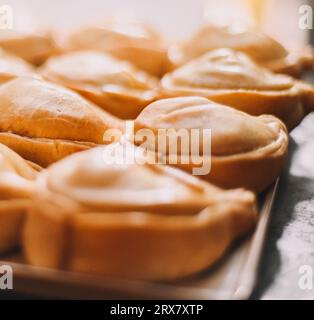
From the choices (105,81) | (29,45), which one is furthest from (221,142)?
(29,45)

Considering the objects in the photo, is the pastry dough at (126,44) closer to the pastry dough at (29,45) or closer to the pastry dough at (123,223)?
the pastry dough at (29,45)

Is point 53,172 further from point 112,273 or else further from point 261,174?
point 261,174

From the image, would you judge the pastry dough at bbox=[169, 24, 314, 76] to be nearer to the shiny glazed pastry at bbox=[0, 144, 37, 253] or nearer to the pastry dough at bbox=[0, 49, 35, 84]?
the pastry dough at bbox=[0, 49, 35, 84]

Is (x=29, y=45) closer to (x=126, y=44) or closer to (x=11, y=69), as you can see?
(x=126, y=44)

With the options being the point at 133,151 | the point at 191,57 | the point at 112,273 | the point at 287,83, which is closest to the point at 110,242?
the point at 112,273

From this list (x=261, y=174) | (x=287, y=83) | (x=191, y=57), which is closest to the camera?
(x=261, y=174)
